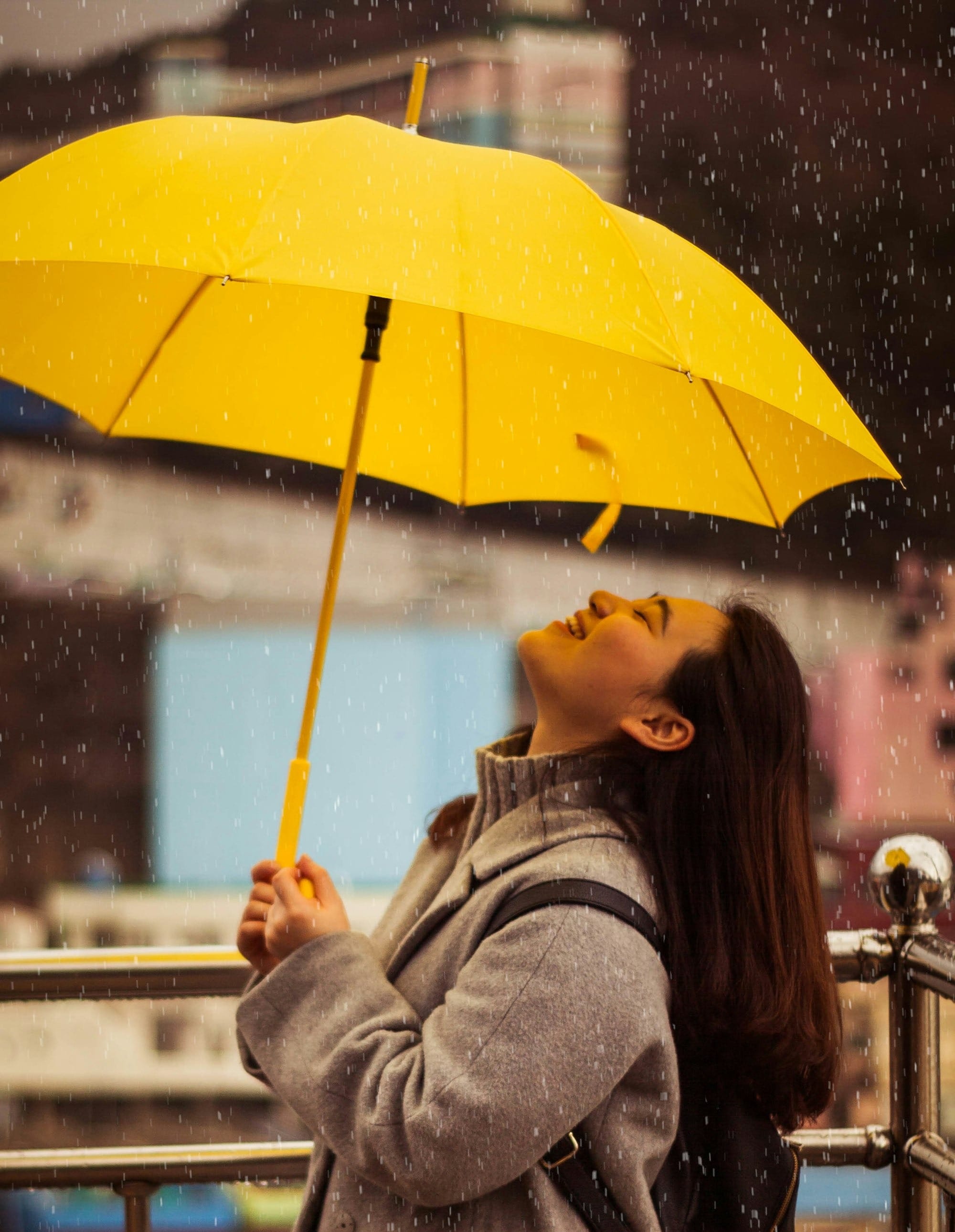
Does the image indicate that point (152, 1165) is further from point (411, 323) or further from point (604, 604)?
point (411, 323)

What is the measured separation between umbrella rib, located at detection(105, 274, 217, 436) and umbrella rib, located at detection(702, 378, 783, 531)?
0.63 metres

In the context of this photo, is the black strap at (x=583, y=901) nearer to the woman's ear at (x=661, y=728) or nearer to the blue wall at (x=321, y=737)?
the woman's ear at (x=661, y=728)

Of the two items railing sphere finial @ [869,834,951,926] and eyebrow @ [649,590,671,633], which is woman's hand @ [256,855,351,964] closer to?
eyebrow @ [649,590,671,633]

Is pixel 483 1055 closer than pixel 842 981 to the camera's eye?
Yes

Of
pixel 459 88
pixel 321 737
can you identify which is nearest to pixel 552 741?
pixel 321 737

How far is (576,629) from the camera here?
1.30 meters

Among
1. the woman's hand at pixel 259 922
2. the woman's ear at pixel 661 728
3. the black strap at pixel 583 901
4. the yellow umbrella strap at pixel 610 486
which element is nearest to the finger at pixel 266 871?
the woman's hand at pixel 259 922

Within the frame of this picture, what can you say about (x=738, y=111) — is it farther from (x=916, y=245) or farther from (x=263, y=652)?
(x=263, y=652)

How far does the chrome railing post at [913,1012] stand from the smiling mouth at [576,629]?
0.53 meters

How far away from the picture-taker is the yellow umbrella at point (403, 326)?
3.43 ft

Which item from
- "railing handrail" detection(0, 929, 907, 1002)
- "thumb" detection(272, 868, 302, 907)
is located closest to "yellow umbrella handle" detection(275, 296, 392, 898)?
"thumb" detection(272, 868, 302, 907)

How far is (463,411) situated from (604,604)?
440 mm

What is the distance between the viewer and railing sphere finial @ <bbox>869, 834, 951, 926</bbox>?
4.94ft

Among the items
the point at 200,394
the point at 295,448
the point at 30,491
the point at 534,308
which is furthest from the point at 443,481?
the point at 30,491
